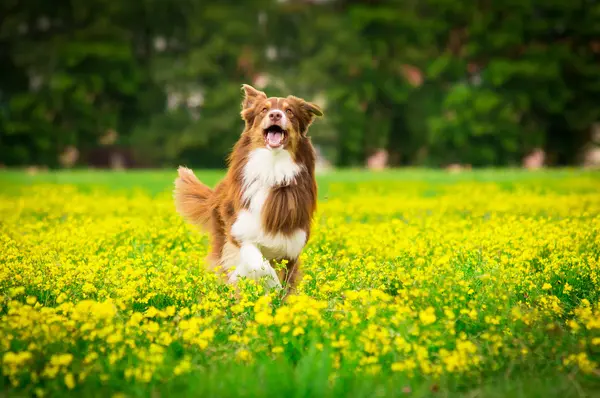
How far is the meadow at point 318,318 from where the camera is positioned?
12.7 ft

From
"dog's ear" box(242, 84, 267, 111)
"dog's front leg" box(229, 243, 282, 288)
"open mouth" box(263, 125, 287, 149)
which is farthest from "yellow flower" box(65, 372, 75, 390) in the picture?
"dog's ear" box(242, 84, 267, 111)

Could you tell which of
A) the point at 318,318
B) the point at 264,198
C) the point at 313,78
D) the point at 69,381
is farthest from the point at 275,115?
the point at 313,78

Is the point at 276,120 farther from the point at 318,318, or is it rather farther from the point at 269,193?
the point at 318,318

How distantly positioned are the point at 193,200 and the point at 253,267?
1546mm

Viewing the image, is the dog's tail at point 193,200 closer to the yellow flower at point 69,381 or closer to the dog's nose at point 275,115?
the dog's nose at point 275,115

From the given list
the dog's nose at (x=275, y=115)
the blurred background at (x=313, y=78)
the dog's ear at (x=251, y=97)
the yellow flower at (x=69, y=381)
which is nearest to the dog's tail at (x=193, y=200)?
the dog's ear at (x=251, y=97)

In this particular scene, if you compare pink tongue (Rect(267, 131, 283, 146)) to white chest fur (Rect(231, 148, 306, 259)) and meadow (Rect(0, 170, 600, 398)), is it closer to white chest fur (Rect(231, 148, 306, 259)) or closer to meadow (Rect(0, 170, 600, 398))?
white chest fur (Rect(231, 148, 306, 259))

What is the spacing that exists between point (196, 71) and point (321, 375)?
105 feet

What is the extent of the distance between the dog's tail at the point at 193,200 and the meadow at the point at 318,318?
403 millimetres

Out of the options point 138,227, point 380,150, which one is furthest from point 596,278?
point 380,150

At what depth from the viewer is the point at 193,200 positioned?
722cm

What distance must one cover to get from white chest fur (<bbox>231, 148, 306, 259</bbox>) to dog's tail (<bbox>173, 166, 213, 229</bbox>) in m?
0.91

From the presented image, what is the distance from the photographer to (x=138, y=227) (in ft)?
29.0

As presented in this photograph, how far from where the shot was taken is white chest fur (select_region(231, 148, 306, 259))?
242 inches
